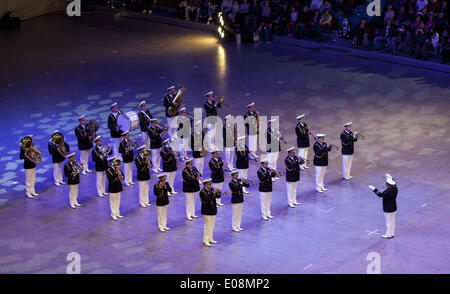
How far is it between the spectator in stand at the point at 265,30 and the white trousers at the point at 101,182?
46.7 feet

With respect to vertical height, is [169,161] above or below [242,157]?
below

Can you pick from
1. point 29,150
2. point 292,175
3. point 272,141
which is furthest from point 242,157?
point 29,150

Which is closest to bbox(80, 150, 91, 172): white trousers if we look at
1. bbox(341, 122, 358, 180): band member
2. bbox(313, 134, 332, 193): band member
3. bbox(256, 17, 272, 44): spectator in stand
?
bbox(313, 134, 332, 193): band member

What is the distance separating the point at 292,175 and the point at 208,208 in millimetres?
2862

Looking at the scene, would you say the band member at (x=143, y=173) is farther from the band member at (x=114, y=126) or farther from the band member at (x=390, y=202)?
the band member at (x=390, y=202)

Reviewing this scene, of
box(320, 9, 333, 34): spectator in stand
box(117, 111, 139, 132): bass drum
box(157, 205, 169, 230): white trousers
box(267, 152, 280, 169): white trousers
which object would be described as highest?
box(320, 9, 333, 34): spectator in stand

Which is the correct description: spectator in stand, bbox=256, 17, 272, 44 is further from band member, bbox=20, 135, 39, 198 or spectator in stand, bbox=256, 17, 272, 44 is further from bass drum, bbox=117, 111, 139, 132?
band member, bbox=20, 135, 39, 198

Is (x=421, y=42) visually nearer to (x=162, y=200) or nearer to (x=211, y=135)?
(x=211, y=135)

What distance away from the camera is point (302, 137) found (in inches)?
883

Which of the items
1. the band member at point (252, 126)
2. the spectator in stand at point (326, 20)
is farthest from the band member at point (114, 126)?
the spectator in stand at point (326, 20)

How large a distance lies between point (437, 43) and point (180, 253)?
51.7 feet

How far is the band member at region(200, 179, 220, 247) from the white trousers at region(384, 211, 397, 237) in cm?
384

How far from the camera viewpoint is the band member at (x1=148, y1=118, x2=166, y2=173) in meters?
22.3

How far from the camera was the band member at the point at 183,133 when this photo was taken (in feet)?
75.7
